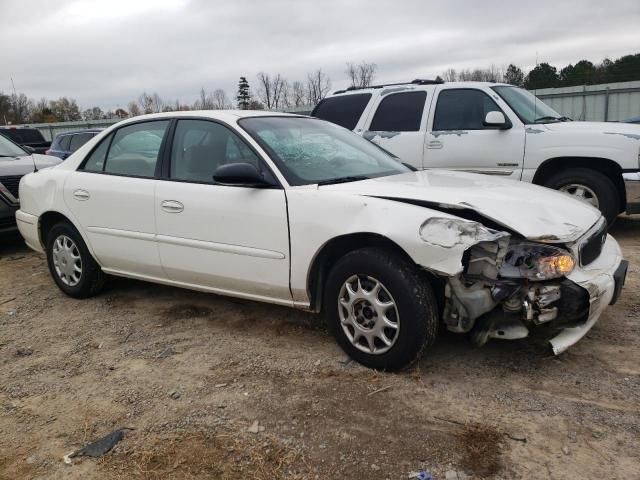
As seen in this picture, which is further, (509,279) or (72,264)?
(72,264)

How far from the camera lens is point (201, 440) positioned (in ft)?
8.91

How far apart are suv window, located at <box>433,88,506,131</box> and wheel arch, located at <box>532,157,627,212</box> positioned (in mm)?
842

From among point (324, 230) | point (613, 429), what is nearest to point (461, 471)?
point (613, 429)

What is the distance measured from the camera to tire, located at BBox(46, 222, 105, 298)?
4844 mm

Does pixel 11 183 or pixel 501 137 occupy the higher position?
pixel 501 137

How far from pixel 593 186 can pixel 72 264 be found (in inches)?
212

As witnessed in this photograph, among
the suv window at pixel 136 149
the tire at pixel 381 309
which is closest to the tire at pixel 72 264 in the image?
the suv window at pixel 136 149

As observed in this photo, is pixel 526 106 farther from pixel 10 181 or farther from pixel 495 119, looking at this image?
pixel 10 181

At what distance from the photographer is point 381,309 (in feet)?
10.4

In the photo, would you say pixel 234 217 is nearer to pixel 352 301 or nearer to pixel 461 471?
pixel 352 301

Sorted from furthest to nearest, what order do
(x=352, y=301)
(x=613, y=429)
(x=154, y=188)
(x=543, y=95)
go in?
(x=543, y=95), (x=154, y=188), (x=352, y=301), (x=613, y=429)

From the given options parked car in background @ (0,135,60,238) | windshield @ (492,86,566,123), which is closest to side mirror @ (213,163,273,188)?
windshield @ (492,86,566,123)

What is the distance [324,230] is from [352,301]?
0.46 m

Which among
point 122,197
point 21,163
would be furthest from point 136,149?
point 21,163
